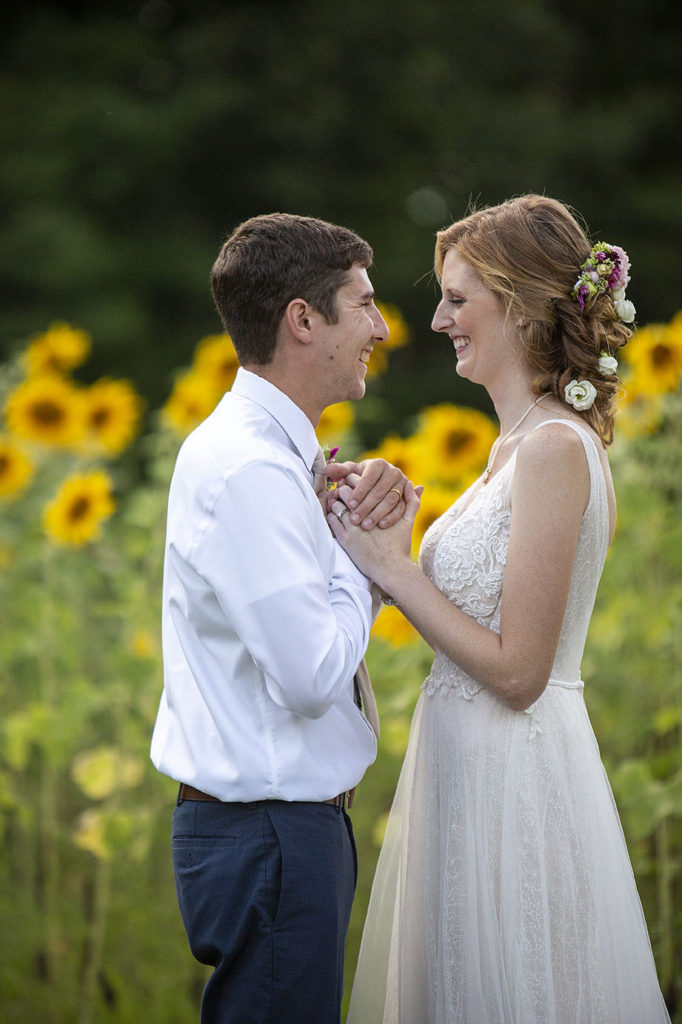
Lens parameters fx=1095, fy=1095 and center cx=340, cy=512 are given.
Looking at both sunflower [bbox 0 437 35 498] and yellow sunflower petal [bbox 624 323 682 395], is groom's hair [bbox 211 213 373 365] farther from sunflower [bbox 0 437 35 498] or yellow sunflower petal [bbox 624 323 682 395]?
sunflower [bbox 0 437 35 498]

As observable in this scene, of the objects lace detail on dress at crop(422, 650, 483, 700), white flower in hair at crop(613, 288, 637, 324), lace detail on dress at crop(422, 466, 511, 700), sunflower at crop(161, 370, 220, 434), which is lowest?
lace detail on dress at crop(422, 650, 483, 700)

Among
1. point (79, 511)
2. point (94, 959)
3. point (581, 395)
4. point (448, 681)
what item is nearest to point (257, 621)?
point (448, 681)

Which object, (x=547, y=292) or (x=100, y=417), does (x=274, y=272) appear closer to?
(x=547, y=292)

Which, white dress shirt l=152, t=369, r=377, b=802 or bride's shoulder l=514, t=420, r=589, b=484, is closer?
white dress shirt l=152, t=369, r=377, b=802

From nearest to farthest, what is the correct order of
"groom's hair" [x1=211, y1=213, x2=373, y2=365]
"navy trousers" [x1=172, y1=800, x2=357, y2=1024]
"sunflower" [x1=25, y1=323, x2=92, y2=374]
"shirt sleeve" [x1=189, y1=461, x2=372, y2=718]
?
"shirt sleeve" [x1=189, y1=461, x2=372, y2=718]
"navy trousers" [x1=172, y1=800, x2=357, y2=1024]
"groom's hair" [x1=211, y1=213, x2=373, y2=365]
"sunflower" [x1=25, y1=323, x2=92, y2=374]

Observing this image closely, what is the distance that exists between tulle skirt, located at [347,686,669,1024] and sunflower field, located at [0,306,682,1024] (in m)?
0.86

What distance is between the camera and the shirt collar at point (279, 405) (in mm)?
2436

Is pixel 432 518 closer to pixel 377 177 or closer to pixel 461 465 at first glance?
pixel 461 465

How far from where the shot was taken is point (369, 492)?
2.58 metres

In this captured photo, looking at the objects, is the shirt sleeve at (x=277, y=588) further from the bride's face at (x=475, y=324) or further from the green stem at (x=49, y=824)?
the green stem at (x=49, y=824)

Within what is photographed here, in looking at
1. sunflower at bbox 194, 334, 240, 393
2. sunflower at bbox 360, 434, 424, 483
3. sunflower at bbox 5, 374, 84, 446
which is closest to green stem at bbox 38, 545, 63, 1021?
sunflower at bbox 5, 374, 84, 446

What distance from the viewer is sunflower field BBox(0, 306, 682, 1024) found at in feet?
12.7

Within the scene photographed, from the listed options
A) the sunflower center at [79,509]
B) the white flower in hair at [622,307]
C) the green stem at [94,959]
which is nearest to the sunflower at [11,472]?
the sunflower center at [79,509]

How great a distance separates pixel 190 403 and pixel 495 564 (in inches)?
90.9
